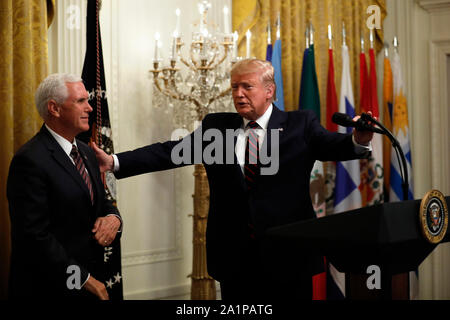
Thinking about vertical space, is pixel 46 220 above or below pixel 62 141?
below

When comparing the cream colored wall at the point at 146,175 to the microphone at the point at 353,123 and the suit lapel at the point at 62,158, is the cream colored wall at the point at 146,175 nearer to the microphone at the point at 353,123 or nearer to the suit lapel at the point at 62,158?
the suit lapel at the point at 62,158

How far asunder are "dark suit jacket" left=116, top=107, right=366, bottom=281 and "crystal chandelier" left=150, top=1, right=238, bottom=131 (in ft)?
4.13

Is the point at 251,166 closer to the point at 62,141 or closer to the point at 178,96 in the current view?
the point at 62,141

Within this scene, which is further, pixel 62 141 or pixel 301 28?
pixel 301 28

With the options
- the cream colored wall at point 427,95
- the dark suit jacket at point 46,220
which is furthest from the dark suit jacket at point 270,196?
the cream colored wall at point 427,95

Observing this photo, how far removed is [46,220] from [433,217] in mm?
1440

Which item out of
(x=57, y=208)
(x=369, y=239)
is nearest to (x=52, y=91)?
(x=57, y=208)

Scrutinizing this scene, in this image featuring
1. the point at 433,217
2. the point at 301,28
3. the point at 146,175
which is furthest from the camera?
the point at 301,28

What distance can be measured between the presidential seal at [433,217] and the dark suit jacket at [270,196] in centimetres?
78

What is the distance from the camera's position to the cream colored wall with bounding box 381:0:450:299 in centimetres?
571

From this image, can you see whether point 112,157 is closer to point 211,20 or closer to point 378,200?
point 211,20

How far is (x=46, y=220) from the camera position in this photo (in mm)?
2225

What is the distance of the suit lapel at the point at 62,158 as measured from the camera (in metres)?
2.31

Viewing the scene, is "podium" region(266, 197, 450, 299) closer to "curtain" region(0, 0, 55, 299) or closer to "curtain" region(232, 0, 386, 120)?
"curtain" region(0, 0, 55, 299)
